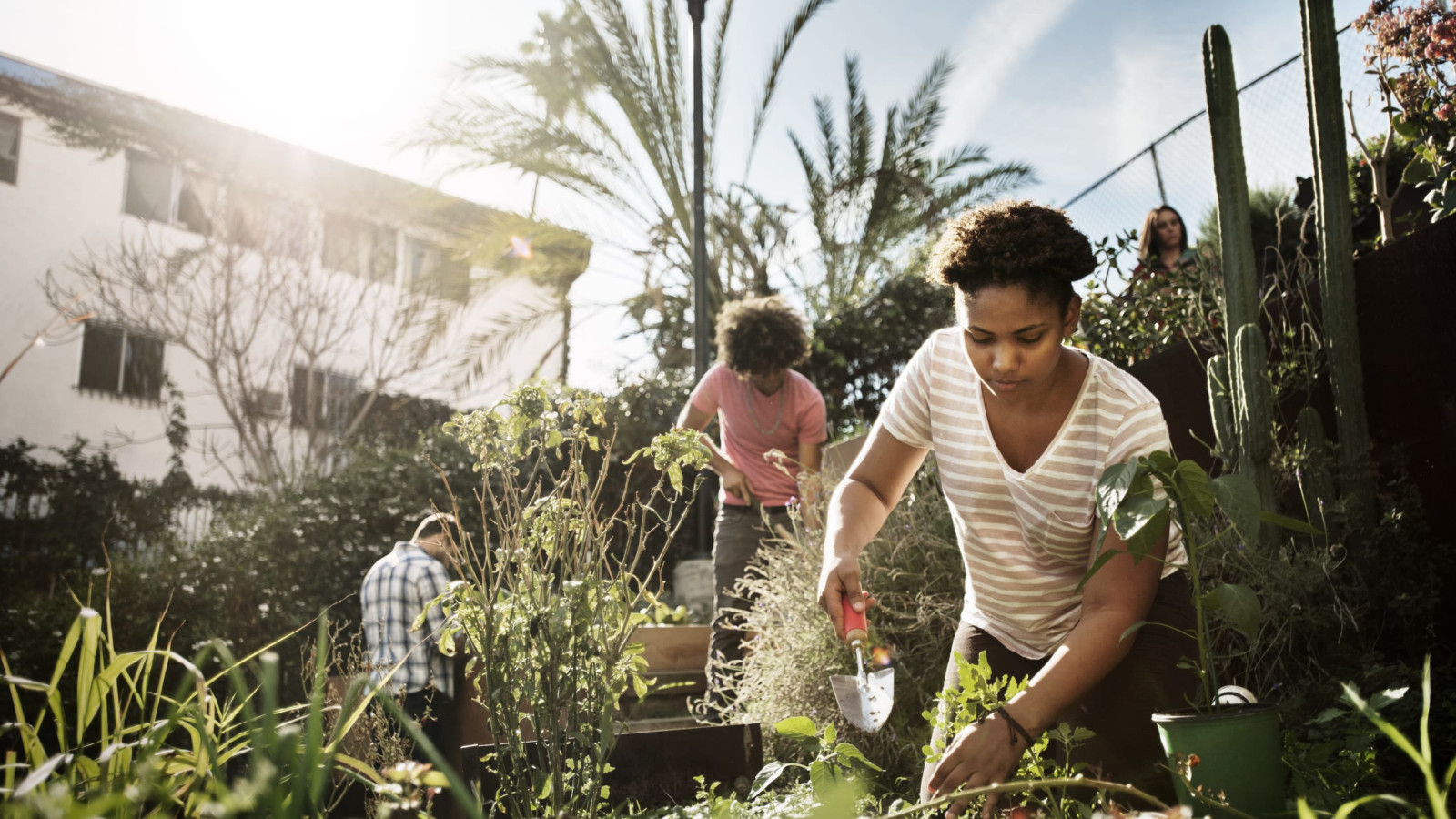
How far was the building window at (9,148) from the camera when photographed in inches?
543

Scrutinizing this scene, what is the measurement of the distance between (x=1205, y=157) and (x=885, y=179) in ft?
15.2

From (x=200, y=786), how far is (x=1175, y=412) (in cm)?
385

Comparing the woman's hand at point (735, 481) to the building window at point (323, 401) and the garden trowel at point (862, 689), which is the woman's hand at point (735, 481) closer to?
the garden trowel at point (862, 689)

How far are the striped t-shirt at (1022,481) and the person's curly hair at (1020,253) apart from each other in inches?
7.8

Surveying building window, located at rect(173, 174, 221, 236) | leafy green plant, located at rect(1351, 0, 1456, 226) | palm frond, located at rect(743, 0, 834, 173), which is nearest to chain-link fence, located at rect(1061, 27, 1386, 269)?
leafy green plant, located at rect(1351, 0, 1456, 226)

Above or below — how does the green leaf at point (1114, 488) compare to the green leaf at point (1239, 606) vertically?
above

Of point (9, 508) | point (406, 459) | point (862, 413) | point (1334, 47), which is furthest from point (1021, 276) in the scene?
point (9, 508)

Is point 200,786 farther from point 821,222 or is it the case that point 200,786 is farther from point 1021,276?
point 821,222

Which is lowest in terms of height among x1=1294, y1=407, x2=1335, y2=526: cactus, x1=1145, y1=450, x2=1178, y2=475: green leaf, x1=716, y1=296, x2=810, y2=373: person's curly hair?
x1=1145, y1=450, x2=1178, y2=475: green leaf

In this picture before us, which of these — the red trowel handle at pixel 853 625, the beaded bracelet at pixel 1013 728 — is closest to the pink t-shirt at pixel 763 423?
the red trowel handle at pixel 853 625

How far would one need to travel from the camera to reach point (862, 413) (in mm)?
9305

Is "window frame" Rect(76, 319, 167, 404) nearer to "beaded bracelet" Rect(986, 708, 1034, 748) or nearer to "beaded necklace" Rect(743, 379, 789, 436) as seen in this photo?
"beaded necklace" Rect(743, 379, 789, 436)

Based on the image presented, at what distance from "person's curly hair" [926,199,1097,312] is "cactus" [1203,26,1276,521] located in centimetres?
148

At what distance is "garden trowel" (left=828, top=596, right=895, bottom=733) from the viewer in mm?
1740
